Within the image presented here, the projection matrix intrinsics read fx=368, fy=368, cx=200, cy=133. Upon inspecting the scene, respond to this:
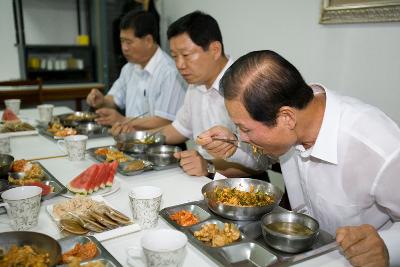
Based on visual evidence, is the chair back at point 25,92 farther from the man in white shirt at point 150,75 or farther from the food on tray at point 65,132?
the food on tray at point 65,132

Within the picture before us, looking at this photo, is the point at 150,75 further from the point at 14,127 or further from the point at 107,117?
the point at 14,127

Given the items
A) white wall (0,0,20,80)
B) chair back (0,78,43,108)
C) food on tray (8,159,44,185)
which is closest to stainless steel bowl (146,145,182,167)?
food on tray (8,159,44,185)

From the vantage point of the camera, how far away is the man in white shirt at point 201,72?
219 centimetres

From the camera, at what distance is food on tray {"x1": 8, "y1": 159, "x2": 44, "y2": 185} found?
1.57m

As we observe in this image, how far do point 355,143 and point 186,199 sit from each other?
0.68 metres

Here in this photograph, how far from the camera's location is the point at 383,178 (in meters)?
1.25

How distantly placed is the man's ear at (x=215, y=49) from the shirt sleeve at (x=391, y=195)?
1299 mm

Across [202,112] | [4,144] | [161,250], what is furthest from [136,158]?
[161,250]

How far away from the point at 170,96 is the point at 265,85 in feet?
6.66

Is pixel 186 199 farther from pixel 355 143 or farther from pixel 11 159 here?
pixel 11 159

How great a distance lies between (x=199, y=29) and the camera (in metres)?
2.19

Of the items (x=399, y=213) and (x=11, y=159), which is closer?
(x=399, y=213)

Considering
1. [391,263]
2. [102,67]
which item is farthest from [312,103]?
→ [102,67]

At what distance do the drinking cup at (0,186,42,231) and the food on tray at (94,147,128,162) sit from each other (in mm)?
658
